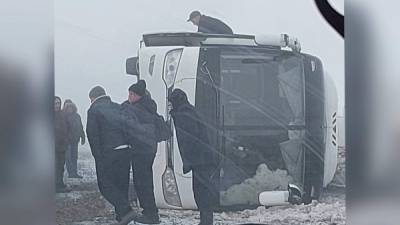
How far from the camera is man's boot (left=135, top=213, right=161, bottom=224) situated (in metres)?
2.24

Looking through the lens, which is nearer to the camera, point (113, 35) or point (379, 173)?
point (113, 35)

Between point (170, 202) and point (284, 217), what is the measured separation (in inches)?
16.3

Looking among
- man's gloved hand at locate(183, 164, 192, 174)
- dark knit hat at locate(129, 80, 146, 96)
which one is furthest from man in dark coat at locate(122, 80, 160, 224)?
man's gloved hand at locate(183, 164, 192, 174)

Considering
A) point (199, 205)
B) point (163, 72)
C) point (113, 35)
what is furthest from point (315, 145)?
point (113, 35)

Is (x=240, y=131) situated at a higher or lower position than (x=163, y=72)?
lower

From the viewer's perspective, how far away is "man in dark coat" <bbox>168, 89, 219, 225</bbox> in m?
2.22

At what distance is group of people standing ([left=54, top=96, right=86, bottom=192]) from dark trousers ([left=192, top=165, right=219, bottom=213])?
42 centimetres

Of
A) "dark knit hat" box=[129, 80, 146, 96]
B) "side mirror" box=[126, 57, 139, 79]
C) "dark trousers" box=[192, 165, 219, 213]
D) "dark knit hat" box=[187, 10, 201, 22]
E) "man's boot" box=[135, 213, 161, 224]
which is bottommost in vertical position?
"man's boot" box=[135, 213, 161, 224]

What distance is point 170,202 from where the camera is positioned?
224 cm

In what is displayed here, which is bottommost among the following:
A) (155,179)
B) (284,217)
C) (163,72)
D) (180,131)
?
(284,217)

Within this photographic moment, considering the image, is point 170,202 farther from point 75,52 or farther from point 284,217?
point 75,52

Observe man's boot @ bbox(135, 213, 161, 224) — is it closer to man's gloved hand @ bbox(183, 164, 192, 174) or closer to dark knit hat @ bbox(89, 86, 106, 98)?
man's gloved hand @ bbox(183, 164, 192, 174)

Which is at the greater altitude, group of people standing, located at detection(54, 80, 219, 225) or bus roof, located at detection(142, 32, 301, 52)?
bus roof, located at detection(142, 32, 301, 52)

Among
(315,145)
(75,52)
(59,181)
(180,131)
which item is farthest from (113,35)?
(315,145)
